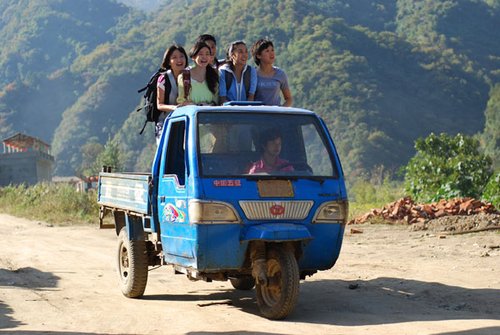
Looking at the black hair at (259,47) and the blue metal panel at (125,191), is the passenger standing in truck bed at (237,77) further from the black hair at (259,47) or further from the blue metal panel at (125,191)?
the blue metal panel at (125,191)

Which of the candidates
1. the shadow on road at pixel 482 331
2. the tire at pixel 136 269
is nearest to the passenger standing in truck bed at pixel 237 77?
the tire at pixel 136 269

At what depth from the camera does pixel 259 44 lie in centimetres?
1023

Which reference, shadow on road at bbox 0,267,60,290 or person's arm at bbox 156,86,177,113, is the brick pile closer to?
shadow on road at bbox 0,267,60,290

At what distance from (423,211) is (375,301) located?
9.51 m

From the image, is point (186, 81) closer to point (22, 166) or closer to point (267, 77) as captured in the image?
point (267, 77)

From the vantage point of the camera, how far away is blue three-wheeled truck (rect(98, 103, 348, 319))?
783 centimetres

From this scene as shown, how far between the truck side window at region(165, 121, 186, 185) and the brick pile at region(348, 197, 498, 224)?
9.82m

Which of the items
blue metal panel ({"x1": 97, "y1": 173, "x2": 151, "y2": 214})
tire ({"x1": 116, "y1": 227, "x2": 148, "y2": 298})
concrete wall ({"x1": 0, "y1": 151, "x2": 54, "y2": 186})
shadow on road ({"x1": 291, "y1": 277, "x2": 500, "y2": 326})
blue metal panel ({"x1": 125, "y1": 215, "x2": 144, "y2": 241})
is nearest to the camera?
shadow on road ({"x1": 291, "y1": 277, "x2": 500, "y2": 326})

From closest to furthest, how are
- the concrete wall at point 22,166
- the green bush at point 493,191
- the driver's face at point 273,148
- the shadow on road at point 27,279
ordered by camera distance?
the driver's face at point 273,148 → the shadow on road at point 27,279 → the green bush at point 493,191 → the concrete wall at point 22,166

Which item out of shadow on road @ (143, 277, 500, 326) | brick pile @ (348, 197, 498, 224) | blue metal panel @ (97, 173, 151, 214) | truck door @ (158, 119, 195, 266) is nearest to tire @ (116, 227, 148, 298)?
shadow on road @ (143, 277, 500, 326)

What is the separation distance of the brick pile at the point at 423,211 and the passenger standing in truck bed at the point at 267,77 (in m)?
8.30

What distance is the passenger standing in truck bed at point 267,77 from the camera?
33.2 feet

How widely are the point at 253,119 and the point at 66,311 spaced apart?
2.81m

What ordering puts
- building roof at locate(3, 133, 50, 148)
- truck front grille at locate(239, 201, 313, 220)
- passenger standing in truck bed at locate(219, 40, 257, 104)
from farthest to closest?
1. building roof at locate(3, 133, 50, 148)
2. passenger standing in truck bed at locate(219, 40, 257, 104)
3. truck front grille at locate(239, 201, 313, 220)
